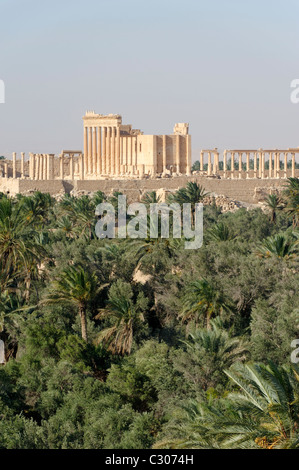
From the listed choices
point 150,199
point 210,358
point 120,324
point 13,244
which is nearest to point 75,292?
point 120,324

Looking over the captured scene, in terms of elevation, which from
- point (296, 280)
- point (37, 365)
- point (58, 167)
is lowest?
point (37, 365)

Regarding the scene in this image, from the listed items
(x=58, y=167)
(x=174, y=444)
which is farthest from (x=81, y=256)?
(x=58, y=167)

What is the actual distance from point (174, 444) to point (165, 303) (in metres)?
15.7

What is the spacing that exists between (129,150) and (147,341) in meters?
39.1

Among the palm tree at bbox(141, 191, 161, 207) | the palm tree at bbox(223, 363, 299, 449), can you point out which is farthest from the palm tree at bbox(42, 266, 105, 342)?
the palm tree at bbox(141, 191, 161, 207)

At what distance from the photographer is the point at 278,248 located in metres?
34.1

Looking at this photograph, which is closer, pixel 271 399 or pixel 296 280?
pixel 271 399

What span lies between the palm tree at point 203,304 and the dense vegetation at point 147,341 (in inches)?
1.8

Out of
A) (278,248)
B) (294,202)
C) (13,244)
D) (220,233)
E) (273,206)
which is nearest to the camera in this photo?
(13,244)

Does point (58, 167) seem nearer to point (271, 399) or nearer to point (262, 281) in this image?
point (262, 281)

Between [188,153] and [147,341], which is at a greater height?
[188,153]

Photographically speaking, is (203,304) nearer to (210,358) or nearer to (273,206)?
(210,358)

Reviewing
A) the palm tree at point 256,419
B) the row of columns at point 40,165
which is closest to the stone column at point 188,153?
the row of columns at point 40,165

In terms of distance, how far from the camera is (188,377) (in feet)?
80.2
